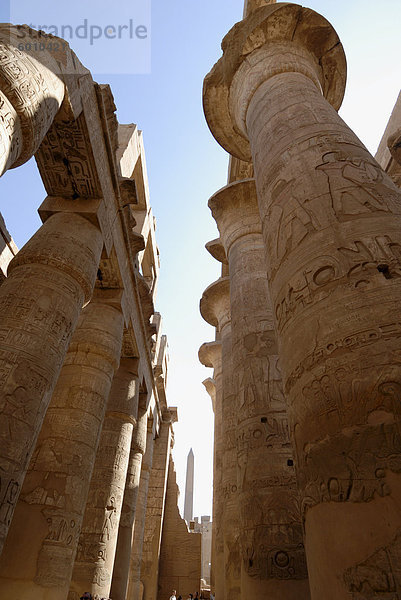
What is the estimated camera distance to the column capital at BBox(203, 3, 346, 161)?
4777 mm

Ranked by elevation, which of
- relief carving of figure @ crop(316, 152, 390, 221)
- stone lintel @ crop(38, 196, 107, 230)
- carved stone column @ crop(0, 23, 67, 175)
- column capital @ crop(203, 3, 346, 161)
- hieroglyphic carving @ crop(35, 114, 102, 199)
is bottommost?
relief carving of figure @ crop(316, 152, 390, 221)

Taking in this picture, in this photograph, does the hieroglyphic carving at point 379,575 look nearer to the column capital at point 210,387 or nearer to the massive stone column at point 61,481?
the massive stone column at point 61,481

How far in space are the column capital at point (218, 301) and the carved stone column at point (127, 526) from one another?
3.48 m

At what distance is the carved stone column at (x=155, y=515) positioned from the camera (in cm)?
1238

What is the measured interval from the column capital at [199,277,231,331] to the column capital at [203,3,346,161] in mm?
4869

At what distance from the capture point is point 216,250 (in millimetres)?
8984

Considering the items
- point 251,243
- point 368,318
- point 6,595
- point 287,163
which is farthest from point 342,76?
point 6,595

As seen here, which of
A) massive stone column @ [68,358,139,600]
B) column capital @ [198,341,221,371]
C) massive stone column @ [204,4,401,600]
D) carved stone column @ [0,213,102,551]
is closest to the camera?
massive stone column @ [204,4,401,600]

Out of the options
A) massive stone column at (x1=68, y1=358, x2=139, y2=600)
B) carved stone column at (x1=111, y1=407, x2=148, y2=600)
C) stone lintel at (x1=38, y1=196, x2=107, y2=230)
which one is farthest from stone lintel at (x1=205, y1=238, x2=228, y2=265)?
carved stone column at (x1=111, y1=407, x2=148, y2=600)

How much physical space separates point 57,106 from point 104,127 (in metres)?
1.74

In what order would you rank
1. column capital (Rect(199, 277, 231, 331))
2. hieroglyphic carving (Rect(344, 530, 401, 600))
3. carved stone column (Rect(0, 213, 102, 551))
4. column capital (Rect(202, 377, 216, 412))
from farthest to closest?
column capital (Rect(202, 377, 216, 412)) → column capital (Rect(199, 277, 231, 331)) → carved stone column (Rect(0, 213, 102, 551)) → hieroglyphic carving (Rect(344, 530, 401, 600))

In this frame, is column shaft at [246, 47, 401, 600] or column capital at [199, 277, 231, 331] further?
column capital at [199, 277, 231, 331]

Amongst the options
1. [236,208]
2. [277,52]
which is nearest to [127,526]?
[236,208]

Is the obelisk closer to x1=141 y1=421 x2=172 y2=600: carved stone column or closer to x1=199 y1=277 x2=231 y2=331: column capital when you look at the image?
x1=141 y1=421 x2=172 y2=600: carved stone column
